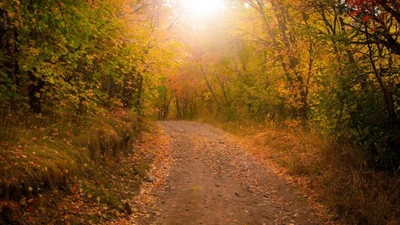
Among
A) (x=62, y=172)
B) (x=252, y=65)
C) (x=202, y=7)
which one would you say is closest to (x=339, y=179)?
(x=62, y=172)

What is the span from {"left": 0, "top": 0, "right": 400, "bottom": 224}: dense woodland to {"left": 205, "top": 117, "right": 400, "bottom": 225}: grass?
342mm

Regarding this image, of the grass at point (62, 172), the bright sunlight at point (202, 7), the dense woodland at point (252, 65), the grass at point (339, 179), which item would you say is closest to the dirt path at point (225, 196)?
the grass at point (339, 179)

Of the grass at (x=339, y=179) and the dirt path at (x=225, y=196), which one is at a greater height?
the grass at (x=339, y=179)

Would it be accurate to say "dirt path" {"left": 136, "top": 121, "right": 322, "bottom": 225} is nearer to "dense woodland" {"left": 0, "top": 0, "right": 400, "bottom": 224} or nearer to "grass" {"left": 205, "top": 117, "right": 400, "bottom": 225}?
"grass" {"left": 205, "top": 117, "right": 400, "bottom": 225}

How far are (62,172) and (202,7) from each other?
19621 mm

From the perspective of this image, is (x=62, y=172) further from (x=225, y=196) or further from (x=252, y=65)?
(x=252, y=65)

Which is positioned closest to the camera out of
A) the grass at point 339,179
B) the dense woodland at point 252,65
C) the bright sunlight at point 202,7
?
the grass at point 339,179

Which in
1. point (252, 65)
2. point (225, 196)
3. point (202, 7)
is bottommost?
point (225, 196)

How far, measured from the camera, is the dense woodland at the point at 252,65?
6387 mm

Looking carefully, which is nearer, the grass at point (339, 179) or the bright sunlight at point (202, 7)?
the grass at point (339, 179)

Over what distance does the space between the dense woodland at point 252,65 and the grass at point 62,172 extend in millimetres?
146

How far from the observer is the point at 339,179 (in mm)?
7641

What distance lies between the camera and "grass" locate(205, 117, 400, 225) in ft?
20.0

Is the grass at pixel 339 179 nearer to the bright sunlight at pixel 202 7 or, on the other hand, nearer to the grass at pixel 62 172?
the grass at pixel 62 172
